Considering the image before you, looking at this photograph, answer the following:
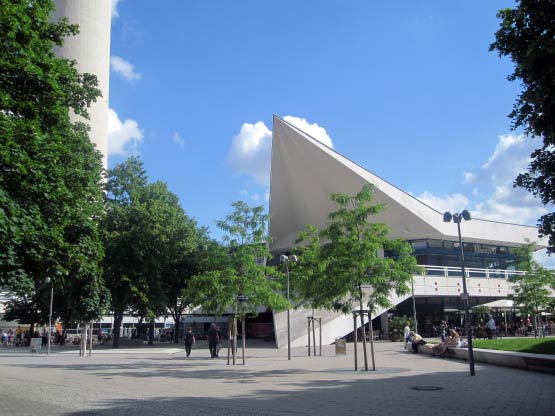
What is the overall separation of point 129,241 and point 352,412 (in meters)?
28.8

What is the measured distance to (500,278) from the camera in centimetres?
4816

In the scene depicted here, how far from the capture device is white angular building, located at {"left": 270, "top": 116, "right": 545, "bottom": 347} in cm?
4562

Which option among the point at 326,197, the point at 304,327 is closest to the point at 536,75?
the point at 304,327

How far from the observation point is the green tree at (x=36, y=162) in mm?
12023

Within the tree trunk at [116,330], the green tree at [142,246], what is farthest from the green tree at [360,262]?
the tree trunk at [116,330]

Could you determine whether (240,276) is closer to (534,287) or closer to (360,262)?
(360,262)

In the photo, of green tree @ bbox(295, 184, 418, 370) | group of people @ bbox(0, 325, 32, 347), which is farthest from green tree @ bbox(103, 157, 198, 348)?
green tree @ bbox(295, 184, 418, 370)

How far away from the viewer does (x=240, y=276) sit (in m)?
21.9

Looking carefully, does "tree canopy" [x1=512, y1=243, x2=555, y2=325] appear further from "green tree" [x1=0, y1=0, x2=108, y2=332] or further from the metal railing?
"green tree" [x1=0, y1=0, x2=108, y2=332]

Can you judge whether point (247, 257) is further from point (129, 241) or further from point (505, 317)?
point (505, 317)

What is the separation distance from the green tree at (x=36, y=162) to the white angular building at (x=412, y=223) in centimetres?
2816

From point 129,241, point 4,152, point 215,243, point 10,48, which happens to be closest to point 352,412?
point 4,152

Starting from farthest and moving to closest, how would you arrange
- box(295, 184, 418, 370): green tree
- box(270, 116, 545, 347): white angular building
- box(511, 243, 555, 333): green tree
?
box(270, 116, 545, 347): white angular building < box(511, 243, 555, 333): green tree < box(295, 184, 418, 370): green tree

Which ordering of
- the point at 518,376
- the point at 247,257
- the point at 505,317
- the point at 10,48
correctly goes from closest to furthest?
the point at 10,48 → the point at 518,376 → the point at 247,257 → the point at 505,317
